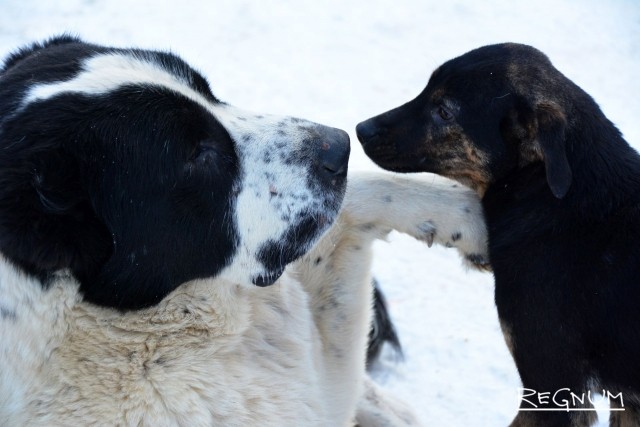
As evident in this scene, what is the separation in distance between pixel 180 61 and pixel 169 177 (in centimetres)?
57

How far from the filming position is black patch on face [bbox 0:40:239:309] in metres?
2.57

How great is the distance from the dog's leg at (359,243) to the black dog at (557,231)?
136mm

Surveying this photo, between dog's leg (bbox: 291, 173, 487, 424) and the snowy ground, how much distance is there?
177 centimetres

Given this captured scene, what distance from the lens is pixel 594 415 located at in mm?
3523

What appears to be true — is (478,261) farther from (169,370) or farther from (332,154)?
(169,370)

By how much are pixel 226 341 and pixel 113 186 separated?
76 cm

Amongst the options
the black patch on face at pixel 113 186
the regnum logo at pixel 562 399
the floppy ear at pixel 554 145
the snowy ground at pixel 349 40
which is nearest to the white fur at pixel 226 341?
the black patch on face at pixel 113 186

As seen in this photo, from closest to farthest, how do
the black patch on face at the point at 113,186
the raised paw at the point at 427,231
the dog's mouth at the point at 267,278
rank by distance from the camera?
the black patch on face at the point at 113,186, the dog's mouth at the point at 267,278, the raised paw at the point at 427,231

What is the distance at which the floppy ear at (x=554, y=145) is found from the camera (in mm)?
3182

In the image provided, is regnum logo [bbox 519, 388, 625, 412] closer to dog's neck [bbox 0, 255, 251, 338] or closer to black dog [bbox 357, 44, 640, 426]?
black dog [bbox 357, 44, 640, 426]

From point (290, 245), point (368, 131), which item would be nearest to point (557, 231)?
point (368, 131)

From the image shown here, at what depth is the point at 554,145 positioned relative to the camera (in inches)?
131

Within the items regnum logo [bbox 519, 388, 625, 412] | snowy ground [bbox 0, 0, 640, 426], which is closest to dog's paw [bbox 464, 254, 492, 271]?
regnum logo [bbox 519, 388, 625, 412]

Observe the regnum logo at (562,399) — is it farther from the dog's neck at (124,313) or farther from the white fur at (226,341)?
the dog's neck at (124,313)
